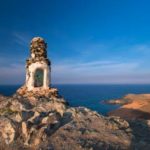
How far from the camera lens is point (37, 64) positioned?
28.1m

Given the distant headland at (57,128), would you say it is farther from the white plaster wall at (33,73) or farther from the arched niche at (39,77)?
the arched niche at (39,77)

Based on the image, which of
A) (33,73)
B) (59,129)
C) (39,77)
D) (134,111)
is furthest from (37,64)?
(134,111)

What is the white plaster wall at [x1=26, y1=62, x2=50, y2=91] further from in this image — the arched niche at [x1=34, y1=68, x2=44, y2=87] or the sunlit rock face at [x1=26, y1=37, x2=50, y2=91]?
the arched niche at [x1=34, y1=68, x2=44, y2=87]

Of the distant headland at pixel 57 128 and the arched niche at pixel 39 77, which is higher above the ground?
the arched niche at pixel 39 77

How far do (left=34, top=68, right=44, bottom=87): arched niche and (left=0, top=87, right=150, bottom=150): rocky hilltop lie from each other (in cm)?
404

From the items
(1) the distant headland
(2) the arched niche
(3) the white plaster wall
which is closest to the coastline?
(2) the arched niche

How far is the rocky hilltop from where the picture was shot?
19.5 meters

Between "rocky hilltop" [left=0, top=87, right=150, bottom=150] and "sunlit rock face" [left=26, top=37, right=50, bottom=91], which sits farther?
"sunlit rock face" [left=26, top=37, right=50, bottom=91]

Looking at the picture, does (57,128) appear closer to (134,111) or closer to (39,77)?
(39,77)

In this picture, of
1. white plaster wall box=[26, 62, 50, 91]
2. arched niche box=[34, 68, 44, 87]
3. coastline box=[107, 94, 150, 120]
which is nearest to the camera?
white plaster wall box=[26, 62, 50, 91]

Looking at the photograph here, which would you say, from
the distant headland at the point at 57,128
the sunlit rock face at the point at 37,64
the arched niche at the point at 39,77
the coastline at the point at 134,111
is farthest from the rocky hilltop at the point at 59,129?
the coastline at the point at 134,111

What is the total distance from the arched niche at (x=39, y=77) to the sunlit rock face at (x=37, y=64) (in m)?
0.27

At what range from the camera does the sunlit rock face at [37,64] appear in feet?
92.4

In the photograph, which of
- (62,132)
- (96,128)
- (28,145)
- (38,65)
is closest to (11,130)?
(28,145)
